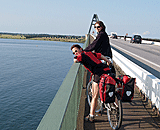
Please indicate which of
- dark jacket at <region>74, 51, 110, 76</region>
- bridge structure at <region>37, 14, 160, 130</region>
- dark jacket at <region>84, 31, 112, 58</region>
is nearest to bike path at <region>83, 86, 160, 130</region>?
bridge structure at <region>37, 14, 160, 130</region>

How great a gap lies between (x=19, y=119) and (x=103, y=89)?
16078mm

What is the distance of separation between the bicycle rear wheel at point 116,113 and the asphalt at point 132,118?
17 centimetres

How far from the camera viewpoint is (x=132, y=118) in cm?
462

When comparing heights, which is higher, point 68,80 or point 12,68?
point 68,80

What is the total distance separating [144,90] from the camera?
6078 mm

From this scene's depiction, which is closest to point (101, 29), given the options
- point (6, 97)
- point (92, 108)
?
point (92, 108)

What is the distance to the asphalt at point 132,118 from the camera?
13.7ft

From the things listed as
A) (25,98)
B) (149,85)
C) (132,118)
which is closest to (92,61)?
(132,118)

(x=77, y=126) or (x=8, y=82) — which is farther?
(x=8, y=82)

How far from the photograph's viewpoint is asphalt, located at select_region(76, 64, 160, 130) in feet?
13.7

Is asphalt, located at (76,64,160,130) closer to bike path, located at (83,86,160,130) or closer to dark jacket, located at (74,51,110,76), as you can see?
bike path, located at (83,86,160,130)

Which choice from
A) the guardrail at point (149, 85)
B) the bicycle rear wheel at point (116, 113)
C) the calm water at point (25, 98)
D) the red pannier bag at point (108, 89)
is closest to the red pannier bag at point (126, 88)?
the bicycle rear wheel at point (116, 113)

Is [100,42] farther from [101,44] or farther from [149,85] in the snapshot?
[149,85]

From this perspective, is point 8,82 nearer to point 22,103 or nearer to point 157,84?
point 22,103
